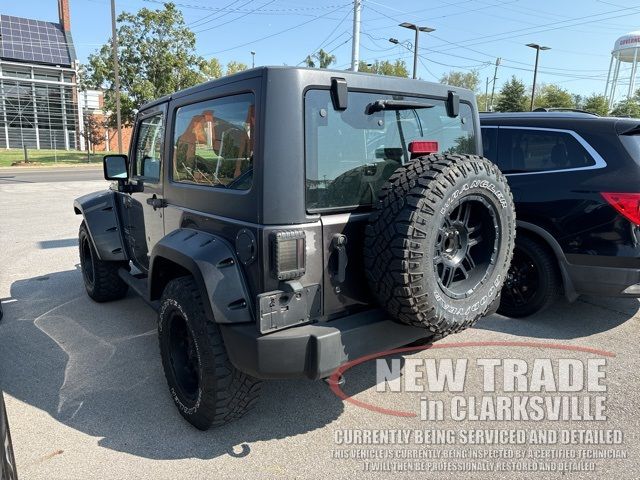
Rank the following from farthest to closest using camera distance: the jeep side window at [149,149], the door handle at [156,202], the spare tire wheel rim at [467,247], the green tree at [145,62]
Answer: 1. the green tree at [145,62]
2. the jeep side window at [149,149]
3. the door handle at [156,202]
4. the spare tire wheel rim at [467,247]

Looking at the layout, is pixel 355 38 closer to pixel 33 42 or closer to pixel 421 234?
pixel 421 234

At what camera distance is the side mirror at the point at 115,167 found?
13.4 feet

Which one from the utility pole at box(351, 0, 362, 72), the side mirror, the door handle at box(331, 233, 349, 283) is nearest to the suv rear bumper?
the door handle at box(331, 233, 349, 283)

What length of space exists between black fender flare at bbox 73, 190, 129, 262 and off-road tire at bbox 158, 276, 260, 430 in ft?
6.12

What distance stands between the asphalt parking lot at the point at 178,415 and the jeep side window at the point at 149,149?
1399 millimetres

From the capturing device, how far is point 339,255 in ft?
8.03

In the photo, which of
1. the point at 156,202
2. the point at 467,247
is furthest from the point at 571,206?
the point at 156,202

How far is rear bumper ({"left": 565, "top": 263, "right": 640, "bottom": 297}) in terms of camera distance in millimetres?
3742

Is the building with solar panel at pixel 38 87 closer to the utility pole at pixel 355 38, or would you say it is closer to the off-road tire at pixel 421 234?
the utility pole at pixel 355 38

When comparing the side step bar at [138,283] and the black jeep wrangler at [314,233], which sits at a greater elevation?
the black jeep wrangler at [314,233]

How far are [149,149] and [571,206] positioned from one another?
361 cm

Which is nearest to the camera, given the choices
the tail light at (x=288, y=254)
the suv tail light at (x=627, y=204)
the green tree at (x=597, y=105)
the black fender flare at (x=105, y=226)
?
the tail light at (x=288, y=254)

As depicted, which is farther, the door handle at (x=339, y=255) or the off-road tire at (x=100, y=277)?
the off-road tire at (x=100, y=277)

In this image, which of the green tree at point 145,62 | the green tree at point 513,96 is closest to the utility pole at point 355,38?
the green tree at point 145,62
